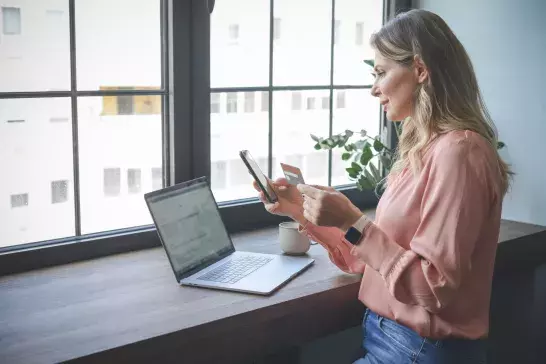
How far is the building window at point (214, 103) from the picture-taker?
2.55 m

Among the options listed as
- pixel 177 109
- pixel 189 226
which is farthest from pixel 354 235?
pixel 177 109

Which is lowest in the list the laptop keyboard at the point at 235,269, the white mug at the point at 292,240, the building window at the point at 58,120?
the laptop keyboard at the point at 235,269

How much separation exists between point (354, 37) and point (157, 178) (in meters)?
1.06

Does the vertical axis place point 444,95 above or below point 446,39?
below

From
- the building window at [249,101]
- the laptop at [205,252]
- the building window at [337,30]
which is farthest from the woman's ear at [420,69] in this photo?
the building window at [337,30]

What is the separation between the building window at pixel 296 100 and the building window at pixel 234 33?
0.34 metres

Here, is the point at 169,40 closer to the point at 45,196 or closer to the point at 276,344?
the point at 45,196

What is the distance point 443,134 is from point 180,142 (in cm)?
97

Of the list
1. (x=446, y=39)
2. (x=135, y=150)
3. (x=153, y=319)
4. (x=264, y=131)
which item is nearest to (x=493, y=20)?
(x=264, y=131)

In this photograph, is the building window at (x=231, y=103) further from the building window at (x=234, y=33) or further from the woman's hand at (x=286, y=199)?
the woman's hand at (x=286, y=199)

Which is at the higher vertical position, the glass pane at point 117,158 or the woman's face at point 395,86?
the woman's face at point 395,86

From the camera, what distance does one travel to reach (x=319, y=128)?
296 cm

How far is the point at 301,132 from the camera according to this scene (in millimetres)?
2895

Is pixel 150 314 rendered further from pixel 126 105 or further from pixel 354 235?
pixel 126 105
